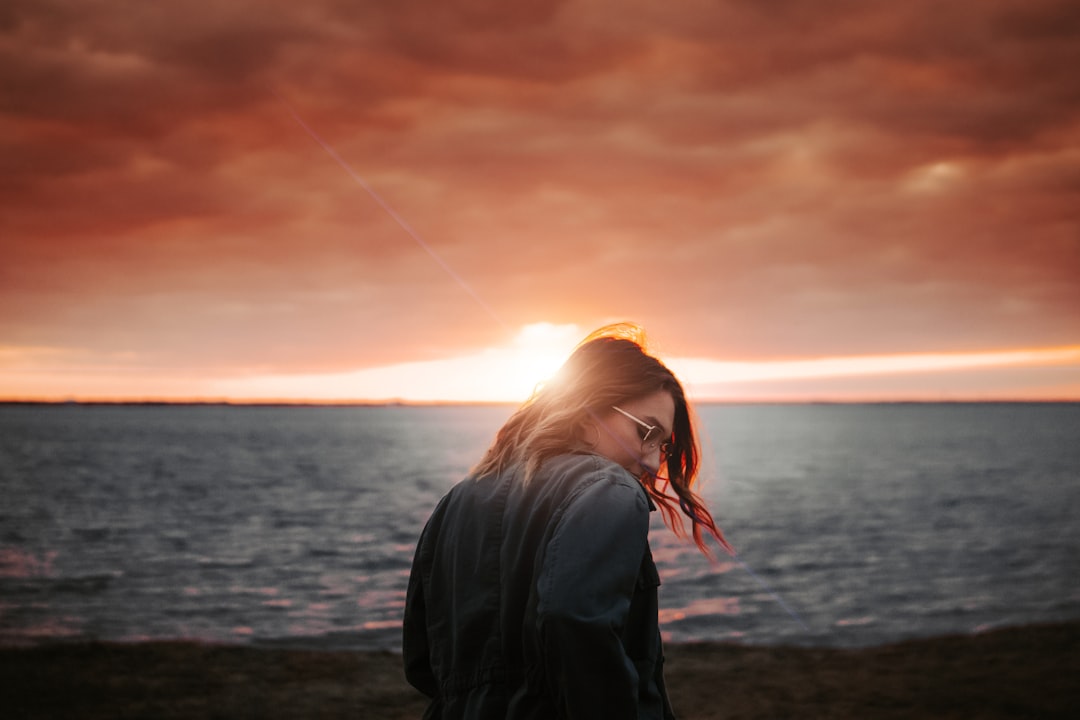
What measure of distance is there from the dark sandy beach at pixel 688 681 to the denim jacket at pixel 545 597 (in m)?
6.84

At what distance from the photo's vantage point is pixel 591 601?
1.98 meters

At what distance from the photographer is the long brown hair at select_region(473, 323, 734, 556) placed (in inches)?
93.6

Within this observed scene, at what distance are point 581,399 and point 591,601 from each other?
0.64m

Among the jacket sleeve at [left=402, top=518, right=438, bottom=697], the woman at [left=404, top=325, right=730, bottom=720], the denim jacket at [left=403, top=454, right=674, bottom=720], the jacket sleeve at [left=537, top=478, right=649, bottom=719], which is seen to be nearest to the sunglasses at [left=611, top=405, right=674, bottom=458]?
the woman at [left=404, top=325, right=730, bottom=720]

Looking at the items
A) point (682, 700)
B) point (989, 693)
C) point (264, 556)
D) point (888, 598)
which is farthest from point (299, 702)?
point (264, 556)

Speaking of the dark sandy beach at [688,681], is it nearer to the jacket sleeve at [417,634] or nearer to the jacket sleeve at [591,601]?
the jacket sleeve at [417,634]

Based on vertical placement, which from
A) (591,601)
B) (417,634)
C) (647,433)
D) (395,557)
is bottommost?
(395,557)

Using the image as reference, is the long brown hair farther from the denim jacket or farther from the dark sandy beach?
the dark sandy beach

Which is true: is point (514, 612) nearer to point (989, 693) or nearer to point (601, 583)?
point (601, 583)

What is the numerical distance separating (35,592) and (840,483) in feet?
162

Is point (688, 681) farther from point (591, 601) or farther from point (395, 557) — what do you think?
point (395, 557)

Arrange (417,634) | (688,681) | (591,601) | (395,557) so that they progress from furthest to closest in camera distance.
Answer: (395,557) → (688,681) → (417,634) → (591,601)

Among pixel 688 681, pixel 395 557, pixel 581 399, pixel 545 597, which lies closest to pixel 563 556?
pixel 545 597

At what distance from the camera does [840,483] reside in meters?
57.0
